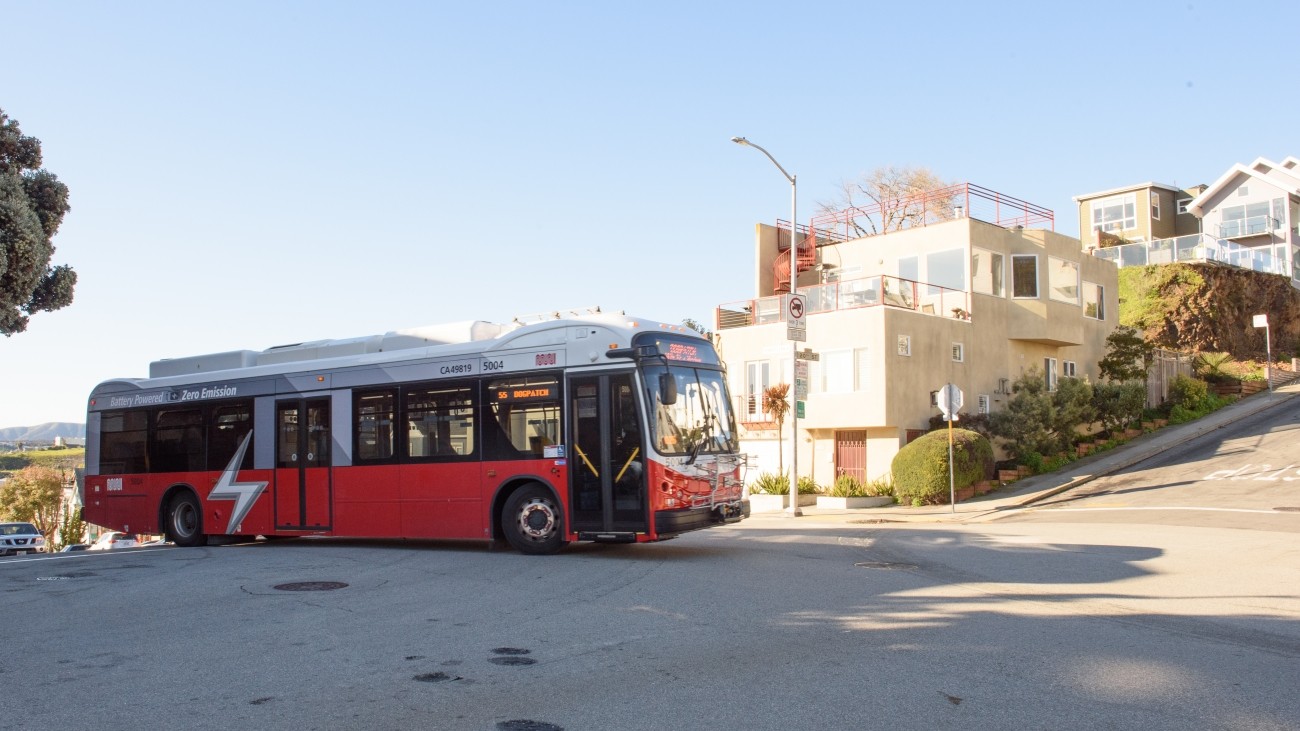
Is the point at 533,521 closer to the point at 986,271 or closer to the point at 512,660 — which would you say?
the point at 512,660

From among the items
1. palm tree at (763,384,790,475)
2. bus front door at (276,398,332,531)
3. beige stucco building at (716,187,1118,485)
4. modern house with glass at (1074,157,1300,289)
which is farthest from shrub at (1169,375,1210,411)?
bus front door at (276,398,332,531)

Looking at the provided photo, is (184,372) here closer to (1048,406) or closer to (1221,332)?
(1048,406)

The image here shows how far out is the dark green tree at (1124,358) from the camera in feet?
116

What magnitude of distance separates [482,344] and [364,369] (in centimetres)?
235

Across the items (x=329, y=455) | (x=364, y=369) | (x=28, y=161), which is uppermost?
(x=28, y=161)

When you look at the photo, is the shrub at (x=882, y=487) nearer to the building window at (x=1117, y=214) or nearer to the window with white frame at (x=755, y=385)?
the window with white frame at (x=755, y=385)

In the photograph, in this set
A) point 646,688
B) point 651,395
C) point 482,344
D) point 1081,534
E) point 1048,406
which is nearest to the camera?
point 646,688

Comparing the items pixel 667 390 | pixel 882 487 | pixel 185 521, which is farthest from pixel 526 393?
pixel 882 487

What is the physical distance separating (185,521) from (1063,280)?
2821cm

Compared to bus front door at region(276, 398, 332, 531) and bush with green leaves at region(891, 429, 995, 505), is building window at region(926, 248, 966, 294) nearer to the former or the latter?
bush with green leaves at region(891, 429, 995, 505)

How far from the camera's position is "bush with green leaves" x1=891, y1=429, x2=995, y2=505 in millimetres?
26297

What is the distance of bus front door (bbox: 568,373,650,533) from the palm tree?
650 inches

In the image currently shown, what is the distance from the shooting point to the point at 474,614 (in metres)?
9.70

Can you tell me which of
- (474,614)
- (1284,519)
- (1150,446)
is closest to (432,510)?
(474,614)
